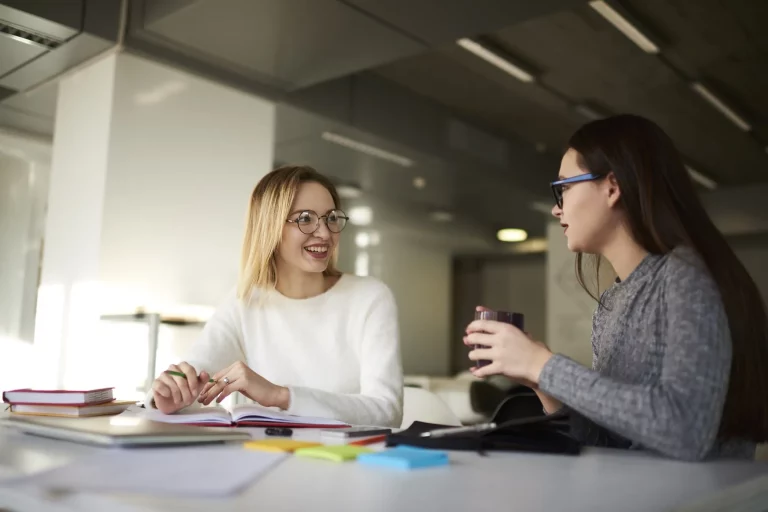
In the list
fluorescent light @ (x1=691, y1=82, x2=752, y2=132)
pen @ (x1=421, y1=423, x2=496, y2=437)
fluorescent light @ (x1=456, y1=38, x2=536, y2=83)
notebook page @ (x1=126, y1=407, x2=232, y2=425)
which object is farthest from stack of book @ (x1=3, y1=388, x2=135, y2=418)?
fluorescent light @ (x1=691, y1=82, x2=752, y2=132)

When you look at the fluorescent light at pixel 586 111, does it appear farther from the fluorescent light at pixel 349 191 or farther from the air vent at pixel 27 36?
the air vent at pixel 27 36

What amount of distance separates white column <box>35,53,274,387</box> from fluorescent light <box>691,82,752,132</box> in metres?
3.15

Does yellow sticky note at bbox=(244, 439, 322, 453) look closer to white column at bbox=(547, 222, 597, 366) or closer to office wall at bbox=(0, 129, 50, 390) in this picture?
office wall at bbox=(0, 129, 50, 390)

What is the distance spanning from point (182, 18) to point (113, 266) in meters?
1.32

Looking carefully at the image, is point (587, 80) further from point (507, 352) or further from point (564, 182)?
point (507, 352)

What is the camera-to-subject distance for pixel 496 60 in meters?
4.60

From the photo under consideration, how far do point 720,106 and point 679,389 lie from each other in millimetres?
4956

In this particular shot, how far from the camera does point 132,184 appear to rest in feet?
12.4

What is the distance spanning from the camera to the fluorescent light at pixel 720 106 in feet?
16.1

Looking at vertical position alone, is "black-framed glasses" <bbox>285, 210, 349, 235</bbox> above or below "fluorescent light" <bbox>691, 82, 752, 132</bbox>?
below

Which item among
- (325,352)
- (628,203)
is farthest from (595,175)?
(325,352)

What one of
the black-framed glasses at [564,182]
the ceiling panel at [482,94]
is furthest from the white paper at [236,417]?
the ceiling panel at [482,94]

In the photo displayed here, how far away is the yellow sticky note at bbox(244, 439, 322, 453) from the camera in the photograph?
3.22ft

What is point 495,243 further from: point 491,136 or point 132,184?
point 132,184
